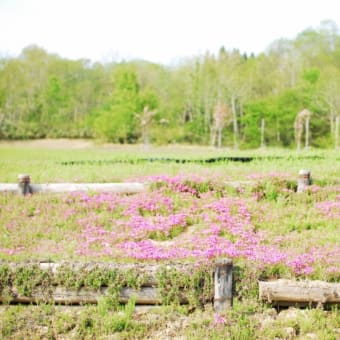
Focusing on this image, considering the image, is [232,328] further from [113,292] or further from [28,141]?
[28,141]

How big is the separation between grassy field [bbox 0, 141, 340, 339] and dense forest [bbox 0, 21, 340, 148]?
2565cm

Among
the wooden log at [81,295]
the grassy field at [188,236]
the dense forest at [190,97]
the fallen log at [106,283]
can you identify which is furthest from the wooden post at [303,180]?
the dense forest at [190,97]

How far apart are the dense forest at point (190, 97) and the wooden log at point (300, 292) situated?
104ft

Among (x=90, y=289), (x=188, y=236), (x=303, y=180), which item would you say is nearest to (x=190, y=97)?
(x=303, y=180)

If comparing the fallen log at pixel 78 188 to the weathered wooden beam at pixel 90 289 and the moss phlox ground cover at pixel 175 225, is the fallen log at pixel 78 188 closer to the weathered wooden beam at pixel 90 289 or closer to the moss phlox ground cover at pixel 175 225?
the moss phlox ground cover at pixel 175 225

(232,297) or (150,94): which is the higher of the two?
(150,94)

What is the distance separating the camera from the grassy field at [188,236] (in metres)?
6.46

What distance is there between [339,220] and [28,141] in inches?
1575

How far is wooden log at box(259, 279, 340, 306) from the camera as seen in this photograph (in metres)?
6.66

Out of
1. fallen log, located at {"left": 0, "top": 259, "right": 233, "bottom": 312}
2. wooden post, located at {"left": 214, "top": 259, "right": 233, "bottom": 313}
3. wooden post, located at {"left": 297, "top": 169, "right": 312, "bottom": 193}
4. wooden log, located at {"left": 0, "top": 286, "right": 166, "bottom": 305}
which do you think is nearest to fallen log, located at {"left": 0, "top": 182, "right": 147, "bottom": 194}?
wooden post, located at {"left": 297, "top": 169, "right": 312, "bottom": 193}

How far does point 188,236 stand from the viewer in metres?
10.0

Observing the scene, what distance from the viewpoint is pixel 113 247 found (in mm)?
9148

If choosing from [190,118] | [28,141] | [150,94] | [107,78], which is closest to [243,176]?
[150,94]

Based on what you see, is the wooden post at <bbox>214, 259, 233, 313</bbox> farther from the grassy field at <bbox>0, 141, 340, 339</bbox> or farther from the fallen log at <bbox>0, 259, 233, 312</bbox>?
the grassy field at <bbox>0, 141, 340, 339</bbox>
